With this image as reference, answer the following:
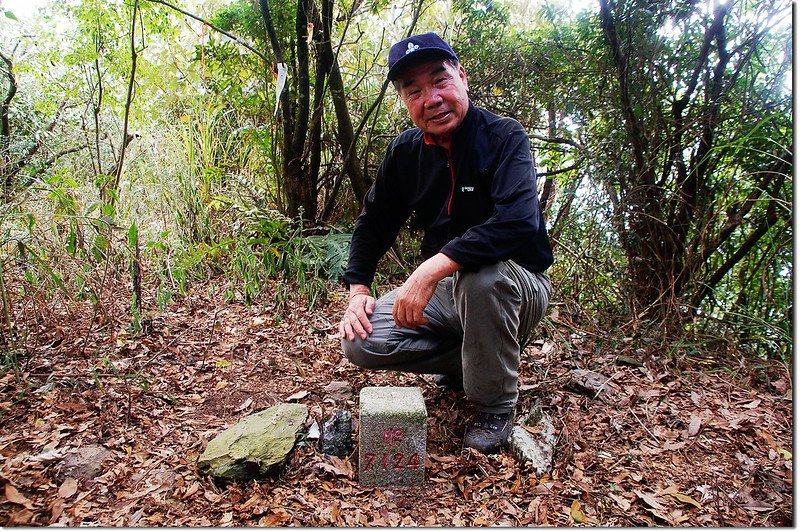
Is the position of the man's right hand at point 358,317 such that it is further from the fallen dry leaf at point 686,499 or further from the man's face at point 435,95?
the fallen dry leaf at point 686,499

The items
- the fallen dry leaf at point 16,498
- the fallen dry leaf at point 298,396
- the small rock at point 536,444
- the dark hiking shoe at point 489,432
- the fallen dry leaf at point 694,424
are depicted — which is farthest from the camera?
the fallen dry leaf at point 298,396

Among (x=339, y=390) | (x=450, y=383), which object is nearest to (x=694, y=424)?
(x=450, y=383)

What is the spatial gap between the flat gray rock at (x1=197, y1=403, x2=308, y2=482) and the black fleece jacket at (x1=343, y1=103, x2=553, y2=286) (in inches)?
26.6

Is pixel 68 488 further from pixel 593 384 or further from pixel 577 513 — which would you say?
pixel 593 384

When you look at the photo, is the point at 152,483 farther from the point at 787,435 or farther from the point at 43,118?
the point at 43,118

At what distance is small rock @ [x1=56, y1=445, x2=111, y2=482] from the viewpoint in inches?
64.1

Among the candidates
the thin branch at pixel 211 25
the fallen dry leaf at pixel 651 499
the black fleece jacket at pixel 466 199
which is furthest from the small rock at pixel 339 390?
the thin branch at pixel 211 25

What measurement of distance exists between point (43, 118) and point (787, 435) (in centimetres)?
526

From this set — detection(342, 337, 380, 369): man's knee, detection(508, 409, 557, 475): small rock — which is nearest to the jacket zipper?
detection(342, 337, 380, 369): man's knee

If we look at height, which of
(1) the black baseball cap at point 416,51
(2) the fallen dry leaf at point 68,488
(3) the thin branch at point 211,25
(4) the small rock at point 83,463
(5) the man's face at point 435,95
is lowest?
(2) the fallen dry leaf at point 68,488

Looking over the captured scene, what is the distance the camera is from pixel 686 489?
1.68 metres

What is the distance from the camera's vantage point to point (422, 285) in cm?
180

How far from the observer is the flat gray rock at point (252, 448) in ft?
5.41

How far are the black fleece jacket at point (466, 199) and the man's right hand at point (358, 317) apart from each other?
7 cm
